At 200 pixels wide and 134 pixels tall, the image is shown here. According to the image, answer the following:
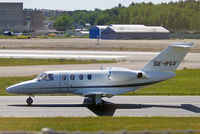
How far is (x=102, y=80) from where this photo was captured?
83.1ft

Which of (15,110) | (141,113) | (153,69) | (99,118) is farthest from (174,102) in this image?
(15,110)

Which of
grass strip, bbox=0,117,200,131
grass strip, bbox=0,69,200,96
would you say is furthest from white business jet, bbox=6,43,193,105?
grass strip, bbox=0,69,200,96

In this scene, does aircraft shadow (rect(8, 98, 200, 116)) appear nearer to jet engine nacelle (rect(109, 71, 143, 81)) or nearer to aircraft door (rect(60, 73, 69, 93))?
aircraft door (rect(60, 73, 69, 93))

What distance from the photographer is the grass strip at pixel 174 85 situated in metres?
31.2

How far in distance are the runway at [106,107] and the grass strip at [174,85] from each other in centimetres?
234

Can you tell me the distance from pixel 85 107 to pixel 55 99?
417cm

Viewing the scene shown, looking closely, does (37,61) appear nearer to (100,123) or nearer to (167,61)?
(167,61)

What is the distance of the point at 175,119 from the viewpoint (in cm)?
2053

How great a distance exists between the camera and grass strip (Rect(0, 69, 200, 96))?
31.2 meters

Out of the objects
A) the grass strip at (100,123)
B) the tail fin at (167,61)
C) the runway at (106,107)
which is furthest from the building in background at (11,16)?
the grass strip at (100,123)

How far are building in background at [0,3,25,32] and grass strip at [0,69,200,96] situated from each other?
512 feet

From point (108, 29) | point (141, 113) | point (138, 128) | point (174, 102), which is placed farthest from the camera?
→ point (108, 29)

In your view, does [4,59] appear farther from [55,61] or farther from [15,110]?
[15,110]

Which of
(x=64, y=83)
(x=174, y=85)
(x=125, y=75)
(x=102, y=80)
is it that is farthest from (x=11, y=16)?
(x=125, y=75)
